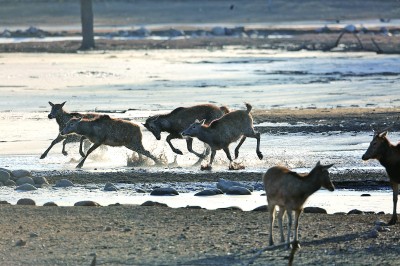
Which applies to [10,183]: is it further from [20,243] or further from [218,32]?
[218,32]

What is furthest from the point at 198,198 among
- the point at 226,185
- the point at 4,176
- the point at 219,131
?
the point at 219,131

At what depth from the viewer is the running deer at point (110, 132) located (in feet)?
70.8

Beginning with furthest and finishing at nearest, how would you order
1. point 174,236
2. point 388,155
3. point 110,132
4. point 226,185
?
point 110,132
point 226,185
point 388,155
point 174,236

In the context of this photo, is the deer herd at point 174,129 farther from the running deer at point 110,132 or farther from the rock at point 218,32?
the rock at point 218,32

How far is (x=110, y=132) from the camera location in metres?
21.6

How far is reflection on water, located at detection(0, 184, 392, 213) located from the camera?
1662cm

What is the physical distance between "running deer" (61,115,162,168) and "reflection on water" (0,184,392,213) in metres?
3.35

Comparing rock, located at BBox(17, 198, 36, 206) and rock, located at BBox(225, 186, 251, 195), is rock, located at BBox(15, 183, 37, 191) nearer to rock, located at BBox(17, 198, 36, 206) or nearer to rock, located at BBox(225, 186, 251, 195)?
rock, located at BBox(17, 198, 36, 206)

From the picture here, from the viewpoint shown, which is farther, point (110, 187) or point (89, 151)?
point (89, 151)

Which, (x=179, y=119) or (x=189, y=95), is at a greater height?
(x=179, y=119)

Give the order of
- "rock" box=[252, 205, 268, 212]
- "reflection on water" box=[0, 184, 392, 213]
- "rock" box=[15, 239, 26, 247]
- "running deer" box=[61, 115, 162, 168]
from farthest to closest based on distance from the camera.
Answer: "running deer" box=[61, 115, 162, 168] → "reflection on water" box=[0, 184, 392, 213] → "rock" box=[252, 205, 268, 212] → "rock" box=[15, 239, 26, 247]


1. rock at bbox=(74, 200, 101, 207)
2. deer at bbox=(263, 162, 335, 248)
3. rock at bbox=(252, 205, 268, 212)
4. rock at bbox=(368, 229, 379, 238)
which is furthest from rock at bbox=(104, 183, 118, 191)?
deer at bbox=(263, 162, 335, 248)

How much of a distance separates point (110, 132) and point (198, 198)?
15.1ft

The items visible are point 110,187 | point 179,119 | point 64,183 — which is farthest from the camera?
point 179,119
